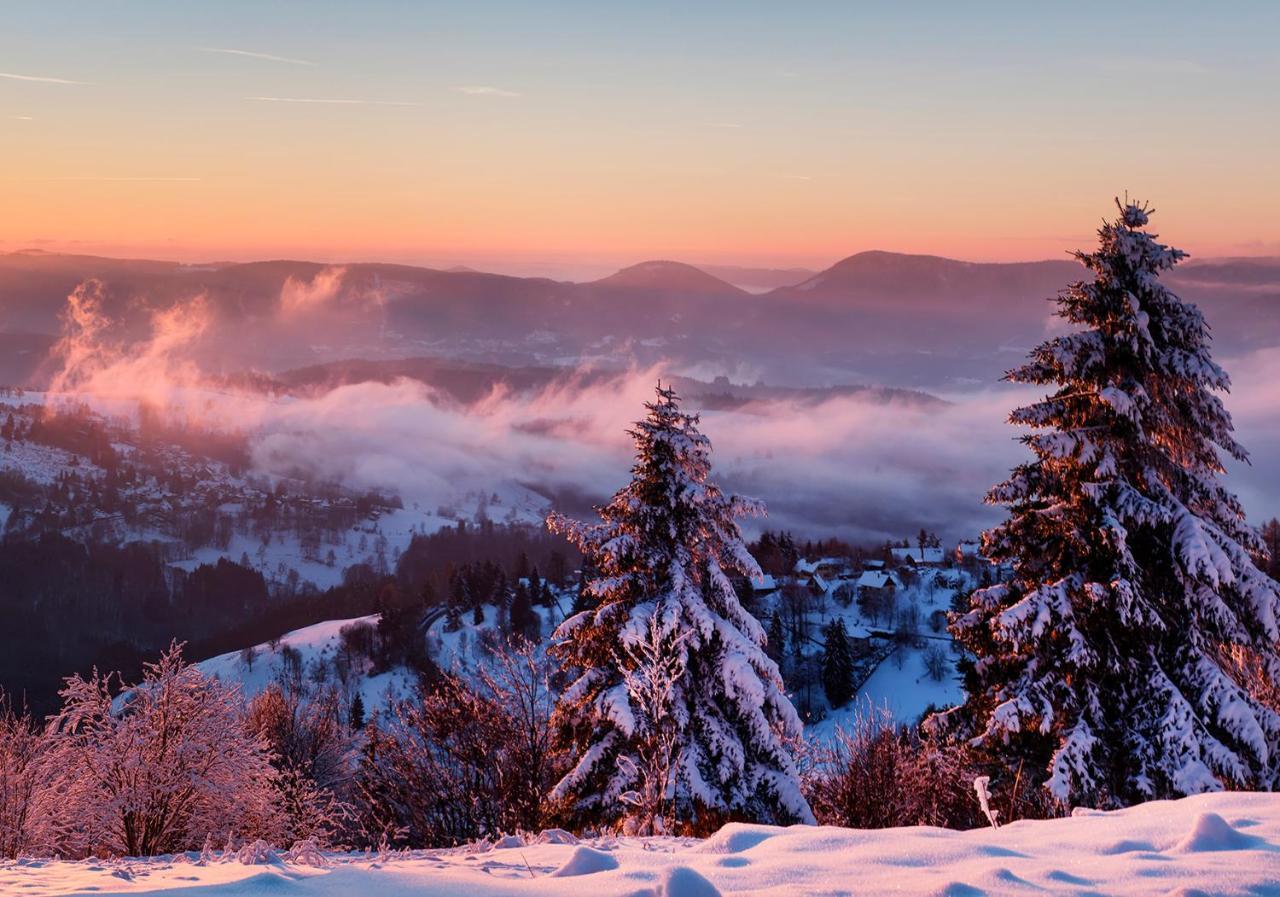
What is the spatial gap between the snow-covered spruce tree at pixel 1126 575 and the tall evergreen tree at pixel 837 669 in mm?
83906

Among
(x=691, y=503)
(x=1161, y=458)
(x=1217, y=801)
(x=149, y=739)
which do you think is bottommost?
(x=149, y=739)

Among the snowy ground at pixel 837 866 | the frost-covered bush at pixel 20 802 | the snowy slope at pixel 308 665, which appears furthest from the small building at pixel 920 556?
the snowy ground at pixel 837 866

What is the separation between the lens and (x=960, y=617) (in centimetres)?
1614

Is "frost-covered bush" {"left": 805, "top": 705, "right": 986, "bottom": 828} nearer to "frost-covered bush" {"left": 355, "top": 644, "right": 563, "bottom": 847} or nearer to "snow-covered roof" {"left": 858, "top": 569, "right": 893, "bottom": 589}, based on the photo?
"frost-covered bush" {"left": 355, "top": 644, "right": 563, "bottom": 847}

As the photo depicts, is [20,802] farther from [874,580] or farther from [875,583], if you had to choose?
[874,580]

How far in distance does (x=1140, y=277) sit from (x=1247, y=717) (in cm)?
695

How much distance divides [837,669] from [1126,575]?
8648cm

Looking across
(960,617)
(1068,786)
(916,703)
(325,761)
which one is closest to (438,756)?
(960,617)

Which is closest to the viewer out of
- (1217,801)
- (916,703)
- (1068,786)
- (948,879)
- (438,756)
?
(948,879)

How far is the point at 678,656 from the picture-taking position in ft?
53.5

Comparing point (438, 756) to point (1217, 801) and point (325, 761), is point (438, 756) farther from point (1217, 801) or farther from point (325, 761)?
point (325, 761)

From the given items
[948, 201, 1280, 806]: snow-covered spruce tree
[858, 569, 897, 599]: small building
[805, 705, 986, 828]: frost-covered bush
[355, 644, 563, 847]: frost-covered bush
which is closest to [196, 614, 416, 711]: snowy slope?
[858, 569, 897, 599]: small building

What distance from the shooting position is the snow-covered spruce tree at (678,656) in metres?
16.6

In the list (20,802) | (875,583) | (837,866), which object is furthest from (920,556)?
(837,866)
